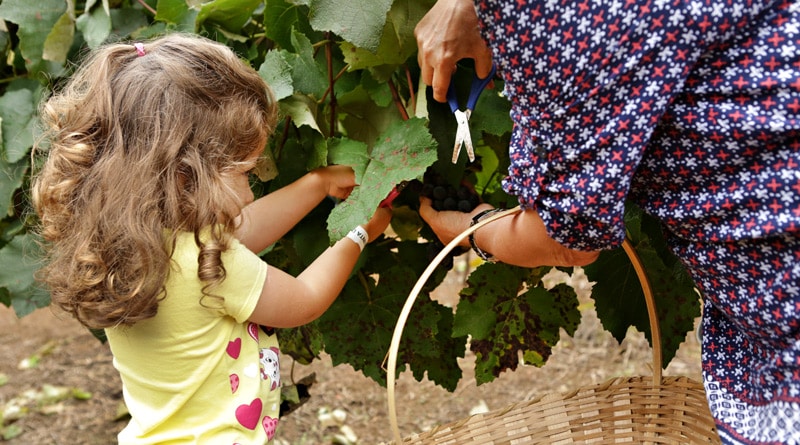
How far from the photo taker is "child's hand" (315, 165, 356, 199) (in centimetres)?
143

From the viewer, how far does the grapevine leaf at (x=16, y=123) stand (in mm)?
1707

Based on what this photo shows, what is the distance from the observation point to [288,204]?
143 centimetres

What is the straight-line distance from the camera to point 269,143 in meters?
1.52

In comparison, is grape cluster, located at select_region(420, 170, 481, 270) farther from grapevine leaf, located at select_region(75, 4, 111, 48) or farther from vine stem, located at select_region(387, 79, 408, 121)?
grapevine leaf, located at select_region(75, 4, 111, 48)

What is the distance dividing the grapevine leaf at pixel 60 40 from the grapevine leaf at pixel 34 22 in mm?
33

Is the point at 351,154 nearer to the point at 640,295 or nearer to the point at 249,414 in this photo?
the point at 249,414

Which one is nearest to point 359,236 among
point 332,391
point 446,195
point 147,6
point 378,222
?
point 378,222

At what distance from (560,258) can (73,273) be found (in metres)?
0.67

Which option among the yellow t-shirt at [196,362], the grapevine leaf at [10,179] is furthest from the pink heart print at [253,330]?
the grapevine leaf at [10,179]

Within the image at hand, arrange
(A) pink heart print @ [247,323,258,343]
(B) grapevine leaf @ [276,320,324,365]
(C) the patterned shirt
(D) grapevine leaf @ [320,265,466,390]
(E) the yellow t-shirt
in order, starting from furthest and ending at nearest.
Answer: (B) grapevine leaf @ [276,320,324,365]
(D) grapevine leaf @ [320,265,466,390]
(A) pink heart print @ [247,323,258,343]
(E) the yellow t-shirt
(C) the patterned shirt

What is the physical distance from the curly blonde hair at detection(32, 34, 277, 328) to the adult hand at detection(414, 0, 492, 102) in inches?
11.4

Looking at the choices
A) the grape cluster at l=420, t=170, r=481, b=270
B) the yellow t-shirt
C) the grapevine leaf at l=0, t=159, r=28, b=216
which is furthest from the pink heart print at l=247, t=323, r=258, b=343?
the grapevine leaf at l=0, t=159, r=28, b=216

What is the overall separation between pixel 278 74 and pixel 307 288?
1.14 feet

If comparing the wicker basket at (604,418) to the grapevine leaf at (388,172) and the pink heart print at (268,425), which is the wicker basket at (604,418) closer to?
the pink heart print at (268,425)
